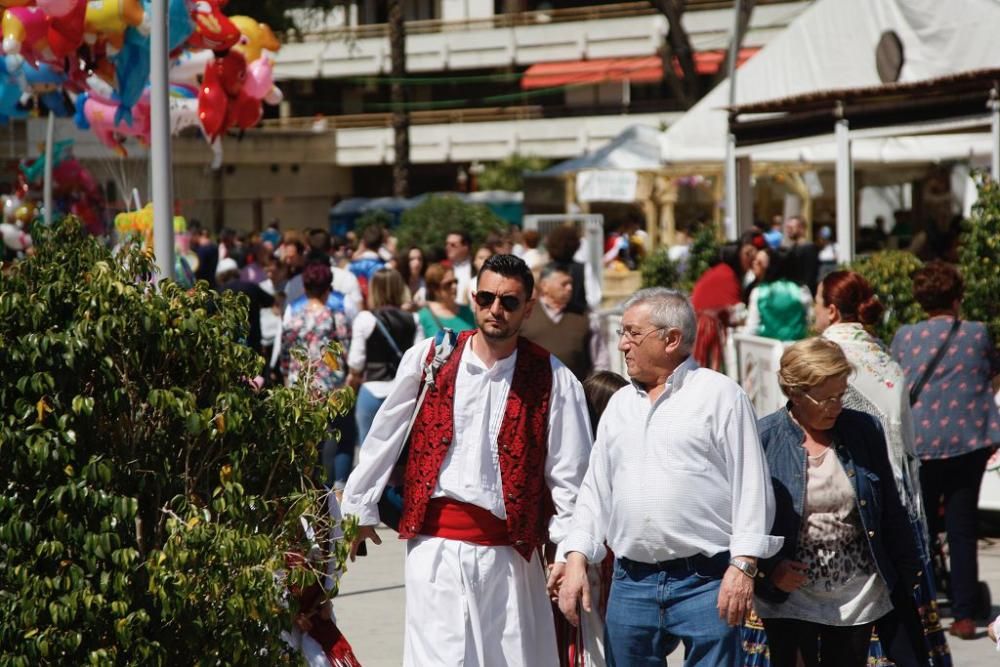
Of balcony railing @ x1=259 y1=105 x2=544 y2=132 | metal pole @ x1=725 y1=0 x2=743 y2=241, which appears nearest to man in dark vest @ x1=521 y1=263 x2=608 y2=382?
metal pole @ x1=725 y1=0 x2=743 y2=241

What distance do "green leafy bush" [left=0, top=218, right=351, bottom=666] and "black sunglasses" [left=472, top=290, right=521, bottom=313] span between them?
1.06 meters

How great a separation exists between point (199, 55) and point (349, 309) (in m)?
2.10

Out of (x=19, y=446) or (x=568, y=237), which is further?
(x=568, y=237)

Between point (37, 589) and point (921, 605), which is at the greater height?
point (37, 589)

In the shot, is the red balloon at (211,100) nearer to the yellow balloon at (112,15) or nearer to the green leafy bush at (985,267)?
the yellow balloon at (112,15)

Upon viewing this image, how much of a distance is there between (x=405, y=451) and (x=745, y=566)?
4.27 feet

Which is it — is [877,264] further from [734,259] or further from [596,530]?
[596,530]

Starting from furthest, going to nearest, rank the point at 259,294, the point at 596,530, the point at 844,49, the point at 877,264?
1. the point at 844,49
2. the point at 259,294
3. the point at 877,264
4. the point at 596,530

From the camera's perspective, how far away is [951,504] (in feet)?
24.9

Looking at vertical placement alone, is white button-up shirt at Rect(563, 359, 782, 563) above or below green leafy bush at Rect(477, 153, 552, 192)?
below

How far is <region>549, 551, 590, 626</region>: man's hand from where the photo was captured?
15.7 feet

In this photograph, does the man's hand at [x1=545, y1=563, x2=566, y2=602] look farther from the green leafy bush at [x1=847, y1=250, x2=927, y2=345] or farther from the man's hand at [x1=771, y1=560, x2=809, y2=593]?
the green leafy bush at [x1=847, y1=250, x2=927, y2=345]

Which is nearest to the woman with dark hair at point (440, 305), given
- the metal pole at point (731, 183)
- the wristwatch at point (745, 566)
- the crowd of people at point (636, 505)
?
the crowd of people at point (636, 505)

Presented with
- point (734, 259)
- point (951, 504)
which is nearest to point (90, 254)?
point (951, 504)
